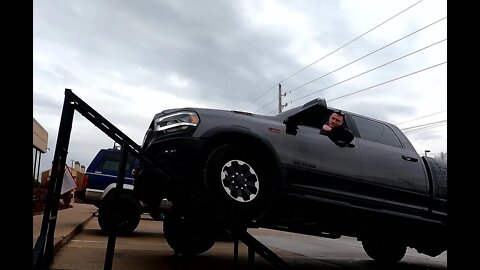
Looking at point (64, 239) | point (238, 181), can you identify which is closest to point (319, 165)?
point (238, 181)

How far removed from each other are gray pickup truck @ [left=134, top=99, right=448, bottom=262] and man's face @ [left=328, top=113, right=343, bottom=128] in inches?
5.3

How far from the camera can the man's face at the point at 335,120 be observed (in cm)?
558

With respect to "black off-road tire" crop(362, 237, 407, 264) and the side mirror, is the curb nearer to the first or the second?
the side mirror

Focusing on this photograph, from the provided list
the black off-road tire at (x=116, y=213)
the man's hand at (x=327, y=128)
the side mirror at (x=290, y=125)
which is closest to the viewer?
the black off-road tire at (x=116, y=213)

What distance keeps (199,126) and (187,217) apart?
103cm

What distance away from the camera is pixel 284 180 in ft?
16.4

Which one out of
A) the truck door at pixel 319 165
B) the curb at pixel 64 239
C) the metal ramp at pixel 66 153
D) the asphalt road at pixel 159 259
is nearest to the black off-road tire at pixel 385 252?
the asphalt road at pixel 159 259

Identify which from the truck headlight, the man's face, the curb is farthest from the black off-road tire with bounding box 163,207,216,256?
the curb

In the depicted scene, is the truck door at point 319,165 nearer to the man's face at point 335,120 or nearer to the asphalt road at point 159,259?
the man's face at point 335,120

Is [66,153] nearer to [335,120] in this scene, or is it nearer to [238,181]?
[238,181]

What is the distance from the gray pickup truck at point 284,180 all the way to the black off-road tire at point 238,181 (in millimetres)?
11

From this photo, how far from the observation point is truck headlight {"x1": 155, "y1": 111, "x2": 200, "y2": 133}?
16.3 feet
